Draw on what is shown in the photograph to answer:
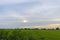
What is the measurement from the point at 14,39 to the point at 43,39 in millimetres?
10832

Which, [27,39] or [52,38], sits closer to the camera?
[27,39]

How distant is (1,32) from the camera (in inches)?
2048

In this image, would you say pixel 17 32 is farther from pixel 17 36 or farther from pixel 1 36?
pixel 1 36

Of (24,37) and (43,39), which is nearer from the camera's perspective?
(24,37)

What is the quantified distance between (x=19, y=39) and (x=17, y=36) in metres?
0.99

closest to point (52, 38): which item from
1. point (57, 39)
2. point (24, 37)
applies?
point (57, 39)

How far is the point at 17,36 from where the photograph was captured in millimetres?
47688

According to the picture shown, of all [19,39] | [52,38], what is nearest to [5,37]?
[19,39]

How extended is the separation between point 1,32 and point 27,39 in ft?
28.9

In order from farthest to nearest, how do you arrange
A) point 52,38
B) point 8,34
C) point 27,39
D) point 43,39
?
1. point 52,38
2. point 43,39
3. point 8,34
4. point 27,39

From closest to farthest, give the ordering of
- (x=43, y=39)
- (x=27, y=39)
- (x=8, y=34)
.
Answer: (x=27, y=39) < (x=8, y=34) < (x=43, y=39)

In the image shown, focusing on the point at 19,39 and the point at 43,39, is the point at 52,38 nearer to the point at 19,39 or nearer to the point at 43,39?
the point at 43,39

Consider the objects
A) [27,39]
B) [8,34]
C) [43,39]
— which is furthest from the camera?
[43,39]

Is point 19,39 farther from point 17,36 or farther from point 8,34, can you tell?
point 8,34
